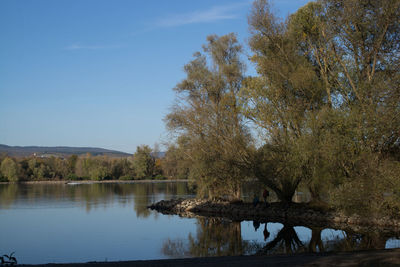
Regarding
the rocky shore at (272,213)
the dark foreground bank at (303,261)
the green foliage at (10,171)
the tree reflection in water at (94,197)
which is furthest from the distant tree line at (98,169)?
the dark foreground bank at (303,261)

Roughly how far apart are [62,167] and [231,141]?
9012cm

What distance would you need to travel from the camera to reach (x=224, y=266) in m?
11.2

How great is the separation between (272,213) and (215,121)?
7463 mm

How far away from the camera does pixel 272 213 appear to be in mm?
26828

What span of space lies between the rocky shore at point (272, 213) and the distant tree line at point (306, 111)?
120 cm

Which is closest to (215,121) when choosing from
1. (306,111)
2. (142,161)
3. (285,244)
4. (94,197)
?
(306,111)

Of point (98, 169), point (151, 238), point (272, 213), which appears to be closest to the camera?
point (151, 238)

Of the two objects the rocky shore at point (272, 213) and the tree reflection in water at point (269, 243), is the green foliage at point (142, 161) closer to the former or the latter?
the rocky shore at point (272, 213)

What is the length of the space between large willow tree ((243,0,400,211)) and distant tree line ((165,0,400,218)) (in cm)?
5

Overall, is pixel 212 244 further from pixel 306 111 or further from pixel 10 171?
pixel 10 171

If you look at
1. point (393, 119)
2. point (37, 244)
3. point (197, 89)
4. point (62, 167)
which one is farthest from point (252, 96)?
point (62, 167)

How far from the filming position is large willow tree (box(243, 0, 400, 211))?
55.9 ft

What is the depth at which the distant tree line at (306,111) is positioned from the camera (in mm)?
17391

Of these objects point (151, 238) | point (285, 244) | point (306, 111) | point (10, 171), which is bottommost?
point (151, 238)
